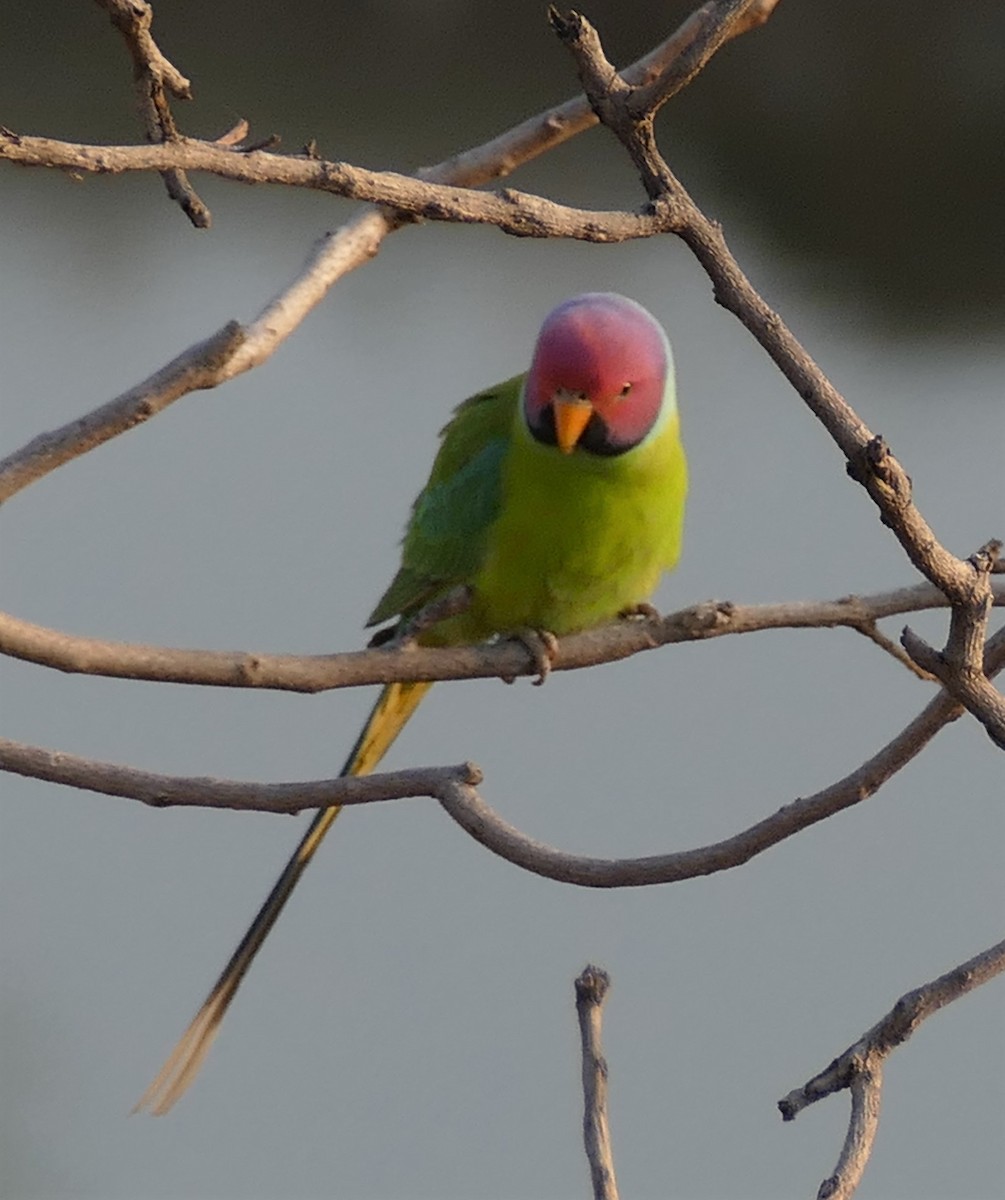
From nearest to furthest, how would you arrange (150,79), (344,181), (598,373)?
(344,181) < (150,79) < (598,373)

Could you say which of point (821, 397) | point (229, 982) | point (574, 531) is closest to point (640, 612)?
point (574, 531)

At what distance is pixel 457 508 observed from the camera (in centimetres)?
93

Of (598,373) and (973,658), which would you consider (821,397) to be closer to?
(973,658)

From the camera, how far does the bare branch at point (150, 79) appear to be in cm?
64

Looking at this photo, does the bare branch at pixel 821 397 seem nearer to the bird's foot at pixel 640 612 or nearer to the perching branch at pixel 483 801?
the perching branch at pixel 483 801

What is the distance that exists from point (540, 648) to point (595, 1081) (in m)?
0.24

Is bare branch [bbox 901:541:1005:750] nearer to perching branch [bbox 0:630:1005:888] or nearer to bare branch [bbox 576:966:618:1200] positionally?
perching branch [bbox 0:630:1005:888]

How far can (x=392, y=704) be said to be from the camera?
0.92 meters

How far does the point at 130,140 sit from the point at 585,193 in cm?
57

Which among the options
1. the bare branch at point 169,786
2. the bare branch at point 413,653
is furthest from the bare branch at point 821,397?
the bare branch at point 169,786

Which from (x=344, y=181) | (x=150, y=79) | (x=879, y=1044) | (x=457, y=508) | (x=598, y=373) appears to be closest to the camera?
(x=344, y=181)

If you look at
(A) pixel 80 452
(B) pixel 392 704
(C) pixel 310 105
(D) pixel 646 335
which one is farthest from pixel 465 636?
(C) pixel 310 105

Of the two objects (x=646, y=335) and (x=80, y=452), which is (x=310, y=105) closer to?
(x=646, y=335)

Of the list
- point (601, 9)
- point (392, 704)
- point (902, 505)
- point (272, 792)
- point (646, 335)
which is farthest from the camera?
point (601, 9)
